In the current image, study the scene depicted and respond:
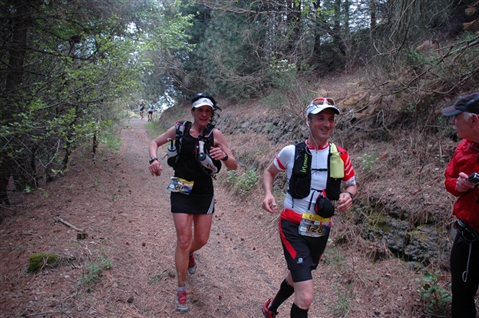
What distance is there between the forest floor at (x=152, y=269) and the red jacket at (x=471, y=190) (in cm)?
143

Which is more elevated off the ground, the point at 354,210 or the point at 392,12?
the point at 392,12

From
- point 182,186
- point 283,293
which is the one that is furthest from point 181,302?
point 182,186

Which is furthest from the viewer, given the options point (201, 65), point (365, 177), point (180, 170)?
point (201, 65)

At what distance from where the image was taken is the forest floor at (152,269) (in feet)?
12.4

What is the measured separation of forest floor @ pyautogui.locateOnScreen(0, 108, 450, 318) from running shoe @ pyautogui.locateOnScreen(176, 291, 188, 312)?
3.4 inches

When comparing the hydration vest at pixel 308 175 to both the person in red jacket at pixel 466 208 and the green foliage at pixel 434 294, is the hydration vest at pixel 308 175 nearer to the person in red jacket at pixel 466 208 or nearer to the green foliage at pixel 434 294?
the person in red jacket at pixel 466 208

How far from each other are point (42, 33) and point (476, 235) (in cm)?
796

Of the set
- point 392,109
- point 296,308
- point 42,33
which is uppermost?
point 42,33

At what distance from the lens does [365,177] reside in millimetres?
5691

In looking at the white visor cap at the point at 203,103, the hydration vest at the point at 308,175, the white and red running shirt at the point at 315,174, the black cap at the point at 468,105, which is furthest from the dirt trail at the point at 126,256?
the black cap at the point at 468,105

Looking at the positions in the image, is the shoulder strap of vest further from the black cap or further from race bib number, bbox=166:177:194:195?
the black cap

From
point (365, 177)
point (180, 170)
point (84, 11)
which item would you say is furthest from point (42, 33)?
point (365, 177)

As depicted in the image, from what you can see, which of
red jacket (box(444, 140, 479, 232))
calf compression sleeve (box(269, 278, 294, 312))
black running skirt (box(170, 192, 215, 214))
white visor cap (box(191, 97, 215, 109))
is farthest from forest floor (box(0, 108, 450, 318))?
white visor cap (box(191, 97, 215, 109))

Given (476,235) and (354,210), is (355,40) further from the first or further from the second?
(476,235)
